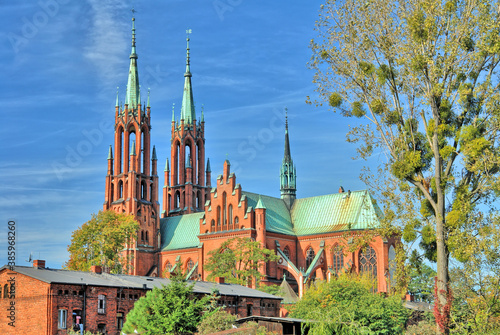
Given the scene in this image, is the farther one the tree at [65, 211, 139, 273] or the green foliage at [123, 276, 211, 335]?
the tree at [65, 211, 139, 273]

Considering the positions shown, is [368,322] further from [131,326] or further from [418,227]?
[418,227]

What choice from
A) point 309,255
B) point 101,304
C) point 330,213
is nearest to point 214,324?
point 101,304

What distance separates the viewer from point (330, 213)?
290 feet

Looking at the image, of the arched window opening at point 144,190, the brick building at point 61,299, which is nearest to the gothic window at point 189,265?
the arched window opening at point 144,190

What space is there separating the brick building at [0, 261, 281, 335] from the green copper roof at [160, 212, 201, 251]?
43.7m

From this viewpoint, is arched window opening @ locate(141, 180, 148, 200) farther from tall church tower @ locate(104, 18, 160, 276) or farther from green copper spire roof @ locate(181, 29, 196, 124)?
green copper spire roof @ locate(181, 29, 196, 124)

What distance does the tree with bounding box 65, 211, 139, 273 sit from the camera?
80.1 meters

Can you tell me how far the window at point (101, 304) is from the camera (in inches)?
1879


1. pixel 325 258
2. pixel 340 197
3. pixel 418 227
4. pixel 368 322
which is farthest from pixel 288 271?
pixel 418 227

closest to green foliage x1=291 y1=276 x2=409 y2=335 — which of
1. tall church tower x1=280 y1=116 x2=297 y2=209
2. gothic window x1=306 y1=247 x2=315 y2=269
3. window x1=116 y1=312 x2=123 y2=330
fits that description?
window x1=116 y1=312 x2=123 y2=330

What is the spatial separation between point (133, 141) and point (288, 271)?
3213 centimetres

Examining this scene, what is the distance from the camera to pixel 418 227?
30.3 meters

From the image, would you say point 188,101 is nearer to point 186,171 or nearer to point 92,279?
point 186,171

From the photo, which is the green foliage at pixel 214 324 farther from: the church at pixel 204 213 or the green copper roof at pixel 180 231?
→ the green copper roof at pixel 180 231
